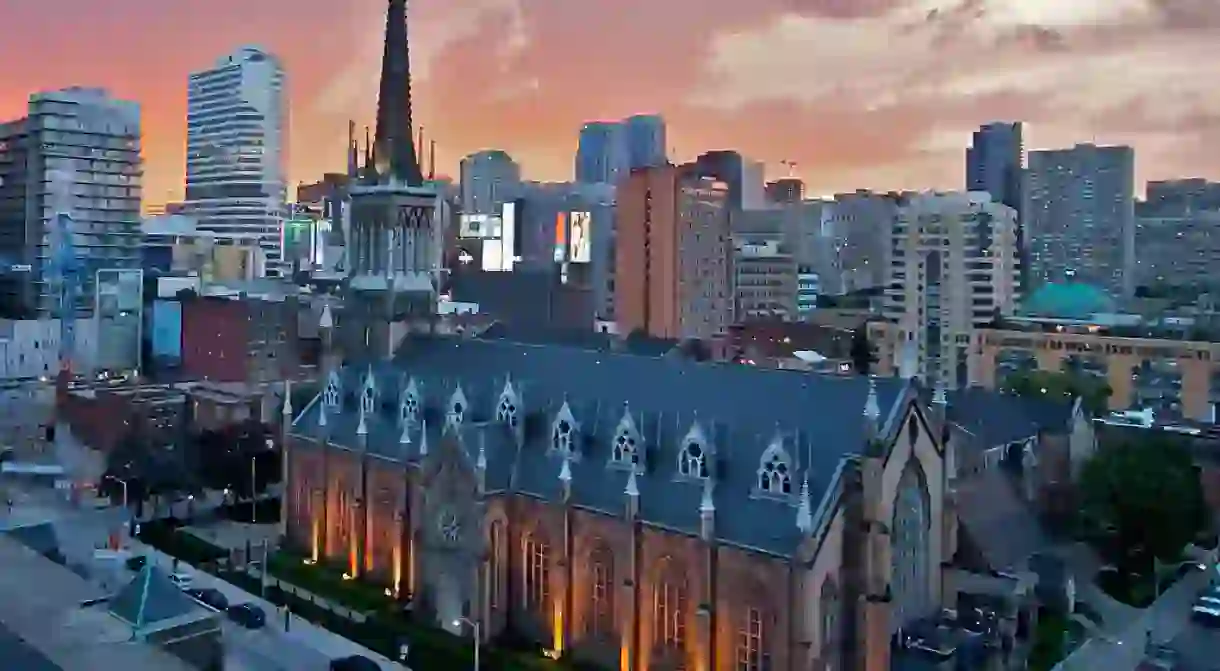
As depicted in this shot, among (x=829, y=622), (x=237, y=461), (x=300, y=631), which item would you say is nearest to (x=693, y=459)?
(x=829, y=622)

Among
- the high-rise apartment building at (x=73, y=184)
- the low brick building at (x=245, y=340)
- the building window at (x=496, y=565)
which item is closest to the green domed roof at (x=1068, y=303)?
the low brick building at (x=245, y=340)

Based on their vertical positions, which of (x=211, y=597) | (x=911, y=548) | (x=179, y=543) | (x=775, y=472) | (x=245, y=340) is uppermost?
(x=245, y=340)

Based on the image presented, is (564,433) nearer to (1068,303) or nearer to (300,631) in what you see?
(300,631)

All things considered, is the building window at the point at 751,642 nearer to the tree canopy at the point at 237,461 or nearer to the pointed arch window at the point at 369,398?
the pointed arch window at the point at 369,398

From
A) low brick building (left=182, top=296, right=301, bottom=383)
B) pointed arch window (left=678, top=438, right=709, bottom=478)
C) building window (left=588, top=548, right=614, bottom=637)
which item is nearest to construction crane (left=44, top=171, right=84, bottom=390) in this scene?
low brick building (left=182, top=296, right=301, bottom=383)

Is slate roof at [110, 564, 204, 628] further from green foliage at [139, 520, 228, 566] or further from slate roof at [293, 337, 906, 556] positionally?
green foliage at [139, 520, 228, 566]

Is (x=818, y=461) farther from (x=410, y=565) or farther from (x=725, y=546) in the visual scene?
(x=410, y=565)

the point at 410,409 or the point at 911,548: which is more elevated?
the point at 410,409
